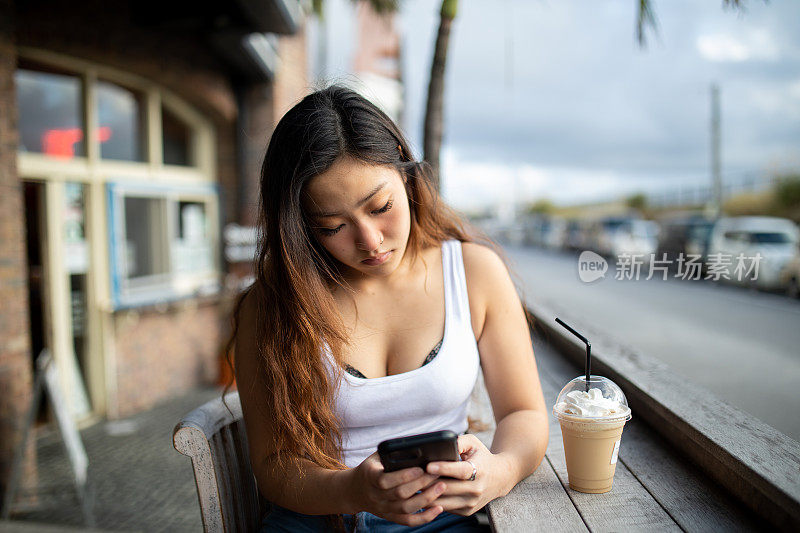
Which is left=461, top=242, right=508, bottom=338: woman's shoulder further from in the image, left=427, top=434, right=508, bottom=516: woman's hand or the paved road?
left=427, top=434, right=508, bottom=516: woman's hand

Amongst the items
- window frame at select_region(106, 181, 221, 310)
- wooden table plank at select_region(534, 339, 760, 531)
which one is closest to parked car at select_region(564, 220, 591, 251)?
window frame at select_region(106, 181, 221, 310)

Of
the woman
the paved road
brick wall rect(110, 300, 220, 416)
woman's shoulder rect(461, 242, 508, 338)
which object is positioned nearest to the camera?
the woman

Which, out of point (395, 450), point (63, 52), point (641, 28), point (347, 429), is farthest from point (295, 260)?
point (63, 52)

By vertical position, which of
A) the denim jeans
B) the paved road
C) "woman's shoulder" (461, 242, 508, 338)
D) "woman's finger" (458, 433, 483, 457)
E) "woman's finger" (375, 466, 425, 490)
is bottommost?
the paved road

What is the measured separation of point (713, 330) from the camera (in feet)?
24.9

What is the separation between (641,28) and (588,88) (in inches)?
49.0

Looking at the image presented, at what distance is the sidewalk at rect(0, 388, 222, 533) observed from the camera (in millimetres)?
3498

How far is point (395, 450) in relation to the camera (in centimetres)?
110

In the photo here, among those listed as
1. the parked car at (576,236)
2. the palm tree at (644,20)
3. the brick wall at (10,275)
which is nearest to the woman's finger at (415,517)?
the palm tree at (644,20)

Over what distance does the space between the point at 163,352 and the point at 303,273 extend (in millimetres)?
→ 4802

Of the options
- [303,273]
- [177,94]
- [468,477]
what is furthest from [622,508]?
[177,94]

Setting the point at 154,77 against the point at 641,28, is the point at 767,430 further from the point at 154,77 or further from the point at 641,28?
the point at 154,77

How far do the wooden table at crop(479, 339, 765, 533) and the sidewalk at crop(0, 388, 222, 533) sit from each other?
2.49 m

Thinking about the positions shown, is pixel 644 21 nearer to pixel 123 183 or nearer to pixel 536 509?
pixel 536 509
